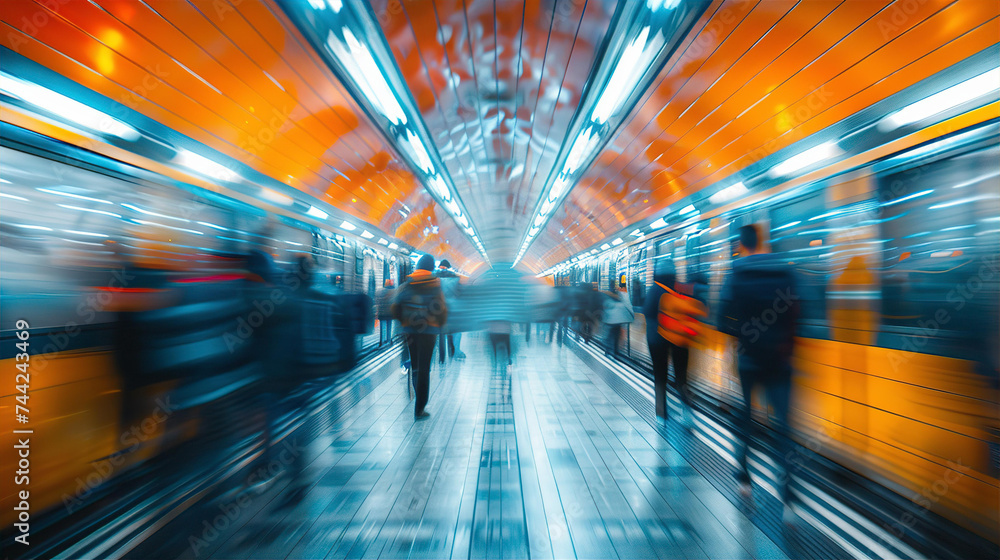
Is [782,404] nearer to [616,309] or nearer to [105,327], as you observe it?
[616,309]

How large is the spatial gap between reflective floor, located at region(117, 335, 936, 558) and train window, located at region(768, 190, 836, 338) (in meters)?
1.39

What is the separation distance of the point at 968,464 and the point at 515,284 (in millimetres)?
3983

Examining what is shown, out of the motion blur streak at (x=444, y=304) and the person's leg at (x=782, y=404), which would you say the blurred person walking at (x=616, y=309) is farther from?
the person's leg at (x=782, y=404)

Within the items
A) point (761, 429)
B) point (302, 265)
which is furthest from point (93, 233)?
point (761, 429)

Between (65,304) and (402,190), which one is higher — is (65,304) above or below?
below

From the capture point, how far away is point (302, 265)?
2.95 meters

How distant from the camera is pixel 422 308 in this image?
13.0ft

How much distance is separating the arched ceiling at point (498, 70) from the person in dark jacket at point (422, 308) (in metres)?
1.73

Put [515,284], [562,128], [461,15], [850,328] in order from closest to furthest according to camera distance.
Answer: [461,15], [850,328], [562,128], [515,284]

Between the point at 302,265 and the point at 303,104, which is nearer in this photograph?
the point at 302,265

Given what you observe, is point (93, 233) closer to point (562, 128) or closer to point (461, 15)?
point (461, 15)

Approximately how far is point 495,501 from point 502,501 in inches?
1.9

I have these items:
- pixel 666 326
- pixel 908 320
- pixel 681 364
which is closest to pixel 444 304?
pixel 666 326

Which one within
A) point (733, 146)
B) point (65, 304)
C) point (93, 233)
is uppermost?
point (733, 146)
